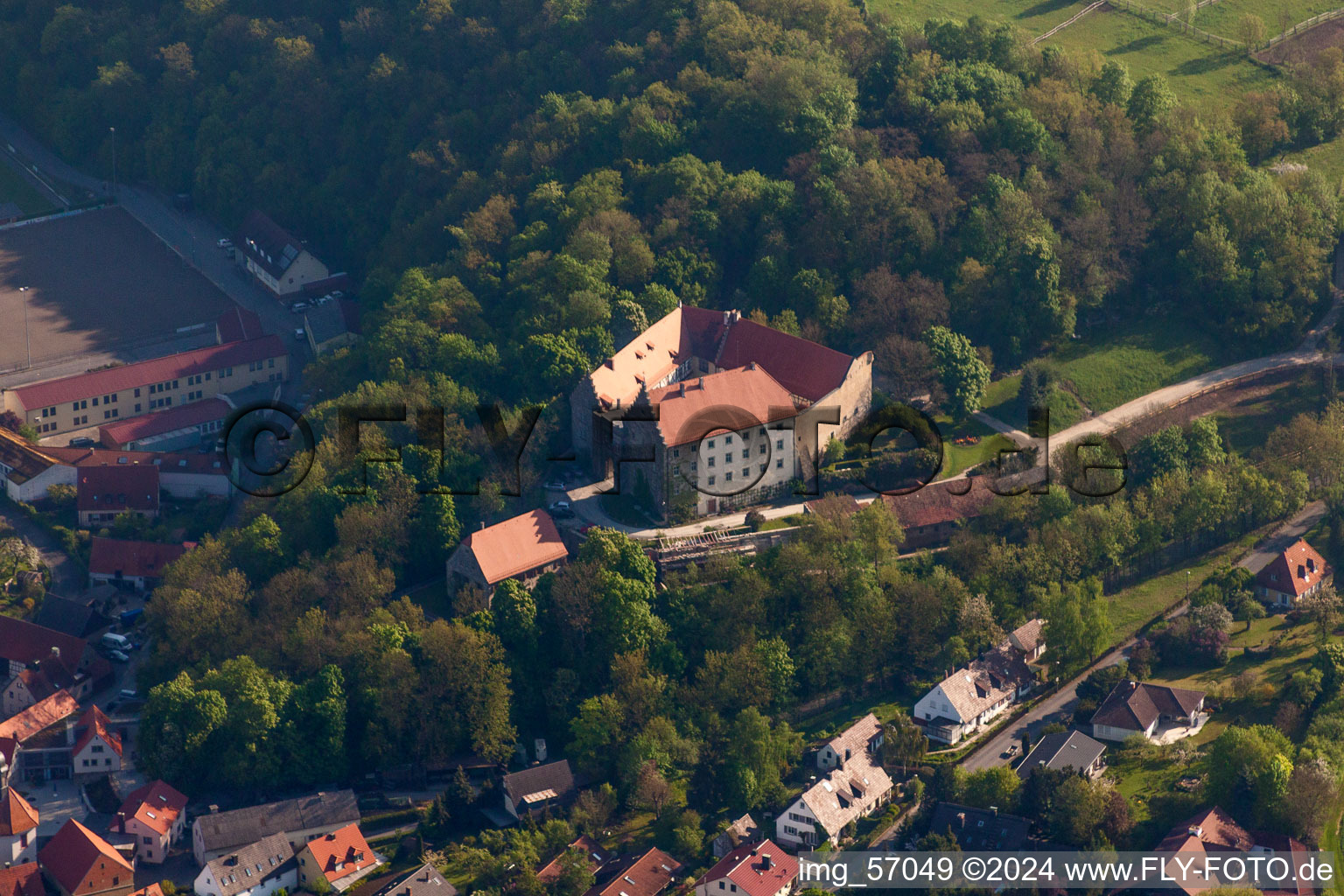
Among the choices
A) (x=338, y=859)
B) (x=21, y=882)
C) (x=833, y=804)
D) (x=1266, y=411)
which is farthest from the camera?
(x=1266, y=411)

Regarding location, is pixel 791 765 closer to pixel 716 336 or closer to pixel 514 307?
pixel 716 336

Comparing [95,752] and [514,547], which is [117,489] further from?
[514,547]

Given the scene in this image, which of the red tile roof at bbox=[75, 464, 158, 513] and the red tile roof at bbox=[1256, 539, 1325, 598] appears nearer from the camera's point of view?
the red tile roof at bbox=[1256, 539, 1325, 598]

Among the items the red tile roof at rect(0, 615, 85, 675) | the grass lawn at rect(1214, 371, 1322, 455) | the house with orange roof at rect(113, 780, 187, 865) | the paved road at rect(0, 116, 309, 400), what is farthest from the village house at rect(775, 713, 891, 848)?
the paved road at rect(0, 116, 309, 400)

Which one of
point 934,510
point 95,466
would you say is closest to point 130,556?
point 95,466

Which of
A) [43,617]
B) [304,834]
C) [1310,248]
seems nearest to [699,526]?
[304,834]

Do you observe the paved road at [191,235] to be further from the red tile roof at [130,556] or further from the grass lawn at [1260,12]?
the grass lawn at [1260,12]

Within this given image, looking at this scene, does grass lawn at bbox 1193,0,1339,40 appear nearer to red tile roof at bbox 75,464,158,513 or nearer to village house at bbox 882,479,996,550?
village house at bbox 882,479,996,550
